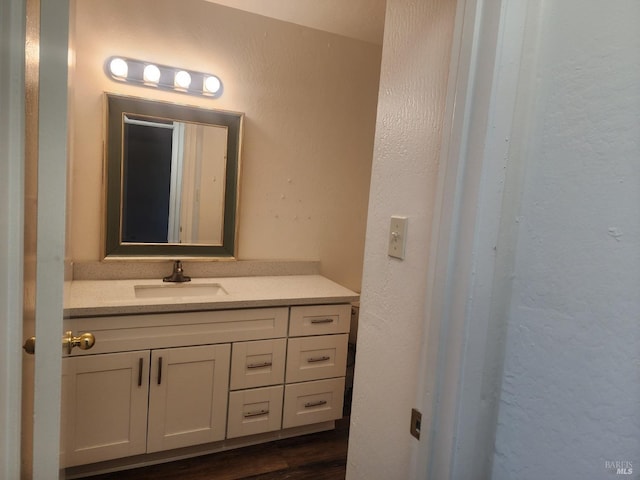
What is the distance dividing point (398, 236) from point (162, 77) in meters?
1.76

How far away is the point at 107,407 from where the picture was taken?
1.73m

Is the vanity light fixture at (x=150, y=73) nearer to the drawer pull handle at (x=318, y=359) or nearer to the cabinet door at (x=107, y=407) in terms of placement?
the cabinet door at (x=107, y=407)

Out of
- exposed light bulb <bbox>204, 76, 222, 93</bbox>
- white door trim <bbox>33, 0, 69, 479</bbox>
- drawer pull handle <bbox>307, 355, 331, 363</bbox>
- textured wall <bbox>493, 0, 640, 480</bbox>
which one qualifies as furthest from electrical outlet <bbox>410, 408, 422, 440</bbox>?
exposed light bulb <bbox>204, 76, 222, 93</bbox>

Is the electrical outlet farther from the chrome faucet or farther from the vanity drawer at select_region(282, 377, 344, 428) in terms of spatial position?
the chrome faucet

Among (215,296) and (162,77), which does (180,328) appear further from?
(162,77)

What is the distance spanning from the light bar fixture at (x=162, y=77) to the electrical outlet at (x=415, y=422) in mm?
2000

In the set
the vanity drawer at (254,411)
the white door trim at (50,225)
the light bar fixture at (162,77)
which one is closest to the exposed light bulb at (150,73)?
the light bar fixture at (162,77)

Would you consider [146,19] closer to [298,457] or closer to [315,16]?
[315,16]

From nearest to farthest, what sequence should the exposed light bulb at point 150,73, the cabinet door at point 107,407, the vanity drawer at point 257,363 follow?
the cabinet door at point 107,407 → the vanity drawer at point 257,363 → the exposed light bulb at point 150,73

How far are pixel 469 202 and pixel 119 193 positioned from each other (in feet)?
6.29

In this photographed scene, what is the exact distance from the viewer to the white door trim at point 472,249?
26.3 inches

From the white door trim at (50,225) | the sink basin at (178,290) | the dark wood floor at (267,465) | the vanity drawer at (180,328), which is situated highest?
the white door trim at (50,225)

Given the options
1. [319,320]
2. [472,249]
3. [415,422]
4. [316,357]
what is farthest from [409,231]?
[316,357]

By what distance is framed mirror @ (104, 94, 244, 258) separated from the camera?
2.07 m
